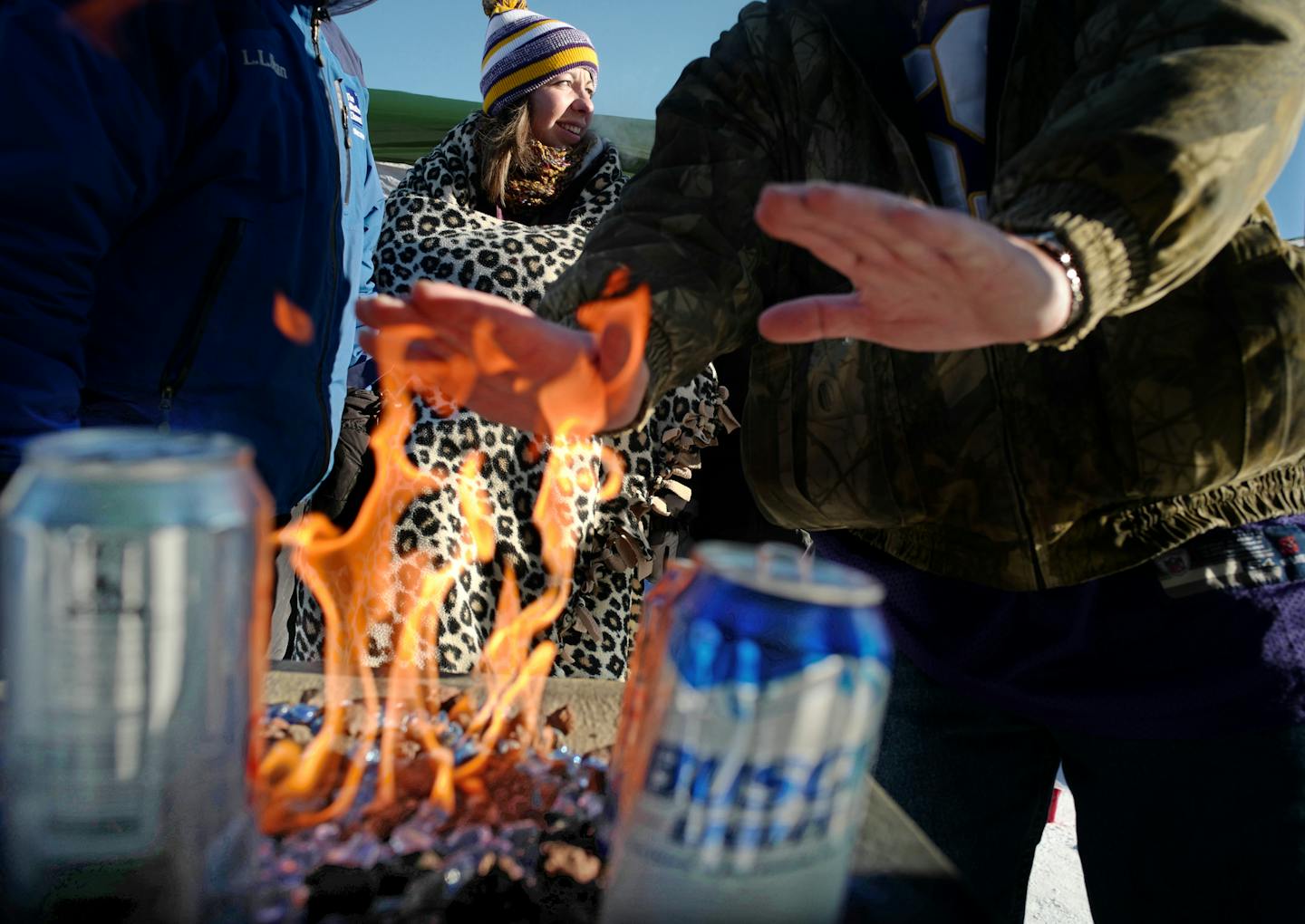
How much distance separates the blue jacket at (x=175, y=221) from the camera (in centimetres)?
128

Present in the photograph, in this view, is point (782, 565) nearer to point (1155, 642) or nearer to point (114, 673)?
point (114, 673)

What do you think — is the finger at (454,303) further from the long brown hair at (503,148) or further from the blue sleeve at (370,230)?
the long brown hair at (503,148)

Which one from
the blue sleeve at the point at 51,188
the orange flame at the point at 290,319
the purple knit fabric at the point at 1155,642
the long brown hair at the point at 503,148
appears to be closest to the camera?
the purple knit fabric at the point at 1155,642

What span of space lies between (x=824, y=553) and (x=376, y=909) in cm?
100

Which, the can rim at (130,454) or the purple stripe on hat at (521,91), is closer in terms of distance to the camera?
the can rim at (130,454)

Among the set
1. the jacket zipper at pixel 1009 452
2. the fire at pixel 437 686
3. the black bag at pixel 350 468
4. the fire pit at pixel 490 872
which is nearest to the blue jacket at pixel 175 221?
the fire at pixel 437 686

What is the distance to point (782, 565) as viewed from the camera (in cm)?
51

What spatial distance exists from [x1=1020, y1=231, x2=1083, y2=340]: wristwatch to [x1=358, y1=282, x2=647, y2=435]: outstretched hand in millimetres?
447

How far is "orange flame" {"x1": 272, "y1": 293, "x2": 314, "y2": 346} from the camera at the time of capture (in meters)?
1.63

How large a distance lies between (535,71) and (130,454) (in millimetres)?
2485

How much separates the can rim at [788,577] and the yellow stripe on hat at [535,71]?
2.47 meters

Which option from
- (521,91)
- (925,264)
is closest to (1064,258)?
(925,264)

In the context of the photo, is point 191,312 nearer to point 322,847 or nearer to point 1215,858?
point 322,847

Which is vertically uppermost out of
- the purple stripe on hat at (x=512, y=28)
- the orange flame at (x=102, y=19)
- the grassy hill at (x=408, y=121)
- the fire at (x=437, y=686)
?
the grassy hill at (x=408, y=121)
